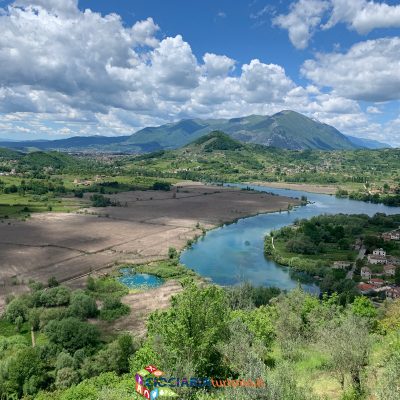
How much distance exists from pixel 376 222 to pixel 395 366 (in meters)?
141

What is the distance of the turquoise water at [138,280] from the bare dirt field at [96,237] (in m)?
6.19

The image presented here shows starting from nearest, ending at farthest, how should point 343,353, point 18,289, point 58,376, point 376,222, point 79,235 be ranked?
point 343,353 → point 58,376 → point 18,289 → point 79,235 → point 376,222

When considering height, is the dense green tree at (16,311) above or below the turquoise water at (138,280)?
above

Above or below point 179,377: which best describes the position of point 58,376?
below

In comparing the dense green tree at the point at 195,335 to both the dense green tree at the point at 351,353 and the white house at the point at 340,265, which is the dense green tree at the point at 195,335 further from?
the white house at the point at 340,265

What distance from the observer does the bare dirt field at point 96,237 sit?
82.7m

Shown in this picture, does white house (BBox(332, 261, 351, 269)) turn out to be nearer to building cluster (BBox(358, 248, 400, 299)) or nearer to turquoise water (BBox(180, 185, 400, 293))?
building cluster (BBox(358, 248, 400, 299))

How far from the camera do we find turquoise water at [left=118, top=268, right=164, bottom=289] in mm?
77188

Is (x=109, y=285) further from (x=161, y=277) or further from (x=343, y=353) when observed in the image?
(x=343, y=353)

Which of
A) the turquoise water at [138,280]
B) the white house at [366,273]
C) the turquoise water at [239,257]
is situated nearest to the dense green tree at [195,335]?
the turquoise water at [138,280]

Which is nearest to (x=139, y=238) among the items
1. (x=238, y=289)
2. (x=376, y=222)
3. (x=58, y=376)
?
(x=238, y=289)

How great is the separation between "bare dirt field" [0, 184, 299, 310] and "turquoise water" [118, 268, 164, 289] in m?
6.19

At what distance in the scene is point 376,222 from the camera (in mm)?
145375

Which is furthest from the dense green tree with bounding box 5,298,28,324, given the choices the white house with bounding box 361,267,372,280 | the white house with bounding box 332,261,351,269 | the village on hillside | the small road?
the white house with bounding box 361,267,372,280
